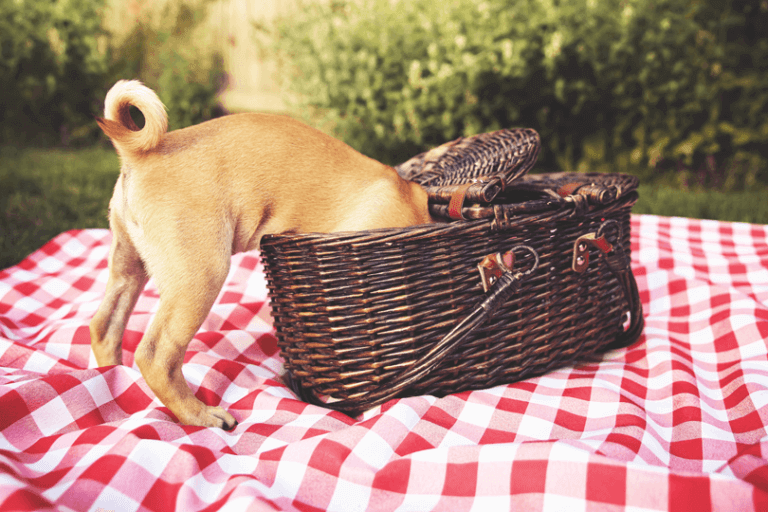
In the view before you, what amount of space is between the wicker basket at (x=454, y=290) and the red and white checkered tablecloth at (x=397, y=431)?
73 millimetres

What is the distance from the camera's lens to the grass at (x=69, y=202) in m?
2.61

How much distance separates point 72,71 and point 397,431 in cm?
516

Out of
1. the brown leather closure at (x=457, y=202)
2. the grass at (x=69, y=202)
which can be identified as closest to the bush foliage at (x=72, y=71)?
the grass at (x=69, y=202)

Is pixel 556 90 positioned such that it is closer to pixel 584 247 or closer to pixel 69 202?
pixel 584 247

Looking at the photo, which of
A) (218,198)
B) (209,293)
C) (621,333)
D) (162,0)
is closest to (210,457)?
(209,293)

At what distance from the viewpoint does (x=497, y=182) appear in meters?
1.28

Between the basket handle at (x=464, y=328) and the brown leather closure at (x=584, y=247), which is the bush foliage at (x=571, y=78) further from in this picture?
the basket handle at (x=464, y=328)

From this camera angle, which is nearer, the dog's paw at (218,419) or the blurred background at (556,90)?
the dog's paw at (218,419)

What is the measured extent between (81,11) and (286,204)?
16.3 feet

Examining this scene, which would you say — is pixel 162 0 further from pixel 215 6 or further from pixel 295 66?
pixel 295 66

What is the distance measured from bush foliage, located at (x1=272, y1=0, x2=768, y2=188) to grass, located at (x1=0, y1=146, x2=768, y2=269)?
1.20 ft

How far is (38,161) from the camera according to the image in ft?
12.5

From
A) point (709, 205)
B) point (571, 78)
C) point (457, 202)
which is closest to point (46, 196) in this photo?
point (457, 202)

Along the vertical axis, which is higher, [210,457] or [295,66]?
[295,66]
